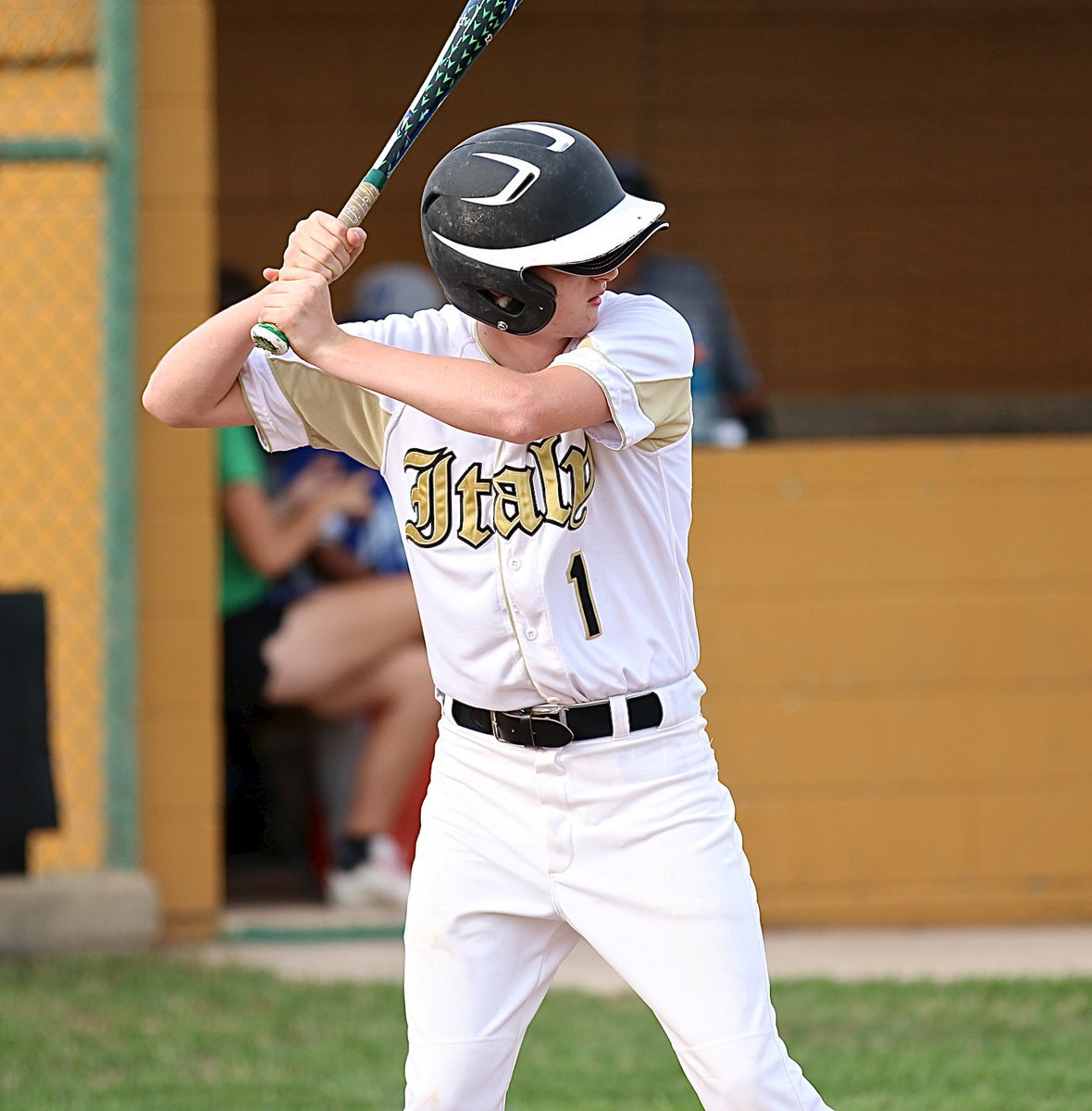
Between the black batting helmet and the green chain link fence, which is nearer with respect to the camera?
the black batting helmet

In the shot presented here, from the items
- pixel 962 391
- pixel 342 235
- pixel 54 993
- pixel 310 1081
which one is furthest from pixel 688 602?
pixel 962 391

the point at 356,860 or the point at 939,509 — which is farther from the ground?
the point at 939,509

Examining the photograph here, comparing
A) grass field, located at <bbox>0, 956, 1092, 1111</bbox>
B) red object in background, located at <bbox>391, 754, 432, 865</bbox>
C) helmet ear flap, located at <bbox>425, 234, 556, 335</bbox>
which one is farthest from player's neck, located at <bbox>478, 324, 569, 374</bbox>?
red object in background, located at <bbox>391, 754, 432, 865</bbox>

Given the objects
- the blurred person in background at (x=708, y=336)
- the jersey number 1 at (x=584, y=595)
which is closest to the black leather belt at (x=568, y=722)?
the jersey number 1 at (x=584, y=595)

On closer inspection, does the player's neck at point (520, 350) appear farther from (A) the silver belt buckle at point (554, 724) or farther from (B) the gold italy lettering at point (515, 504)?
(A) the silver belt buckle at point (554, 724)

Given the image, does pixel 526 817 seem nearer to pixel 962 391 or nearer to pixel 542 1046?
pixel 542 1046

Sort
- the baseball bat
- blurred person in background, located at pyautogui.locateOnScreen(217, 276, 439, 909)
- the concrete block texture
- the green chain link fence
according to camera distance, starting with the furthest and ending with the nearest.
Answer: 1. blurred person in background, located at pyautogui.locateOnScreen(217, 276, 439, 909)
2. the green chain link fence
3. the concrete block texture
4. the baseball bat

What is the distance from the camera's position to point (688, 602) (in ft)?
9.79

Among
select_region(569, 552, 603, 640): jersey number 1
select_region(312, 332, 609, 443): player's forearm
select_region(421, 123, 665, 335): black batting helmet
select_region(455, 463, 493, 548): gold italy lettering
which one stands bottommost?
select_region(569, 552, 603, 640): jersey number 1

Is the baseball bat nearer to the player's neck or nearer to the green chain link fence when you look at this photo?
the player's neck

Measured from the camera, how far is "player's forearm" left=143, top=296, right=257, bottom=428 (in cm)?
286

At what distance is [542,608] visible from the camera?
2818 millimetres

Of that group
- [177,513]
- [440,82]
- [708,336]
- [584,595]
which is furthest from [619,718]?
[708,336]

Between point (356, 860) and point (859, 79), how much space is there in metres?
4.04
